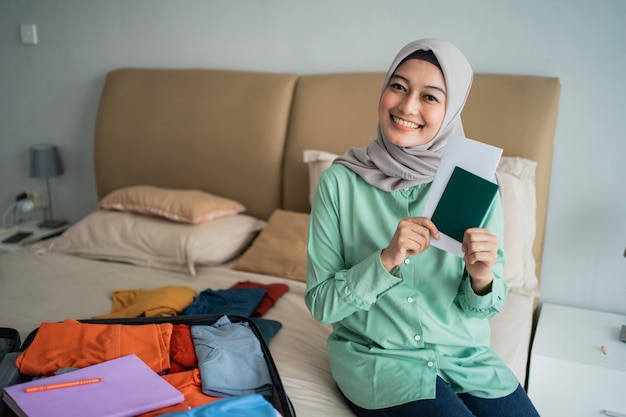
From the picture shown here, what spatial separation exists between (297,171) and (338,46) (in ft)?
1.89

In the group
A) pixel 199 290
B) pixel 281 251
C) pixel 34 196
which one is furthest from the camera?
pixel 34 196

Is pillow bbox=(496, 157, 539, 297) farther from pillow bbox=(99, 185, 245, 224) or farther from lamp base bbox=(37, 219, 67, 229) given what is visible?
lamp base bbox=(37, 219, 67, 229)

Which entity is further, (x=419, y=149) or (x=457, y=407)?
(x=419, y=149)

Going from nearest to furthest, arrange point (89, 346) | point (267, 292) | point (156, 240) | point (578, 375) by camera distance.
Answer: point (89, 346)
point (578, 375)
point (267, 292)
point (156, 240)

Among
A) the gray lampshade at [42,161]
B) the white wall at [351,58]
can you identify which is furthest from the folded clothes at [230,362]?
the gray lampshade at [42,161]

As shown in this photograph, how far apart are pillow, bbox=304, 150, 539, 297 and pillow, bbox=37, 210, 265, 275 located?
1056 mm

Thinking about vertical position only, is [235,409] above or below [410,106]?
below

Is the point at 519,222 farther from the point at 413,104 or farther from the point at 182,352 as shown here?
the point at 182,352

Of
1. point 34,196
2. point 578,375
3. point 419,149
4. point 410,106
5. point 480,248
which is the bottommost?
point 578,375

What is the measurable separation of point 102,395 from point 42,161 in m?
2.32

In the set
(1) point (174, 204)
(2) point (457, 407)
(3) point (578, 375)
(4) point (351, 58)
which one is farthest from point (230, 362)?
(4) point (351, 58)

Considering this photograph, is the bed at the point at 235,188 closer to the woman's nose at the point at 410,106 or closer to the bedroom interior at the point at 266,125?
the bedroom interior at the point at 266,125

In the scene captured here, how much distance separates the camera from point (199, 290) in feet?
6.86

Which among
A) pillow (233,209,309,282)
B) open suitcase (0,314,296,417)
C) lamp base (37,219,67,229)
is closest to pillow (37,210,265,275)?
pillow (233,209,309,282)
